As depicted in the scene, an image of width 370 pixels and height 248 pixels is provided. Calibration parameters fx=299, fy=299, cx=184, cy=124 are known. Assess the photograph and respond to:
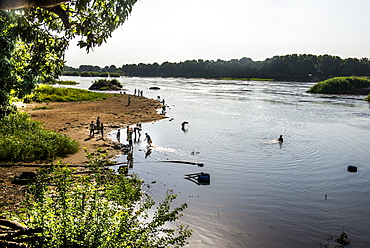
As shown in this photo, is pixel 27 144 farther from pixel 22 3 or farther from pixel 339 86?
pixel 339 86

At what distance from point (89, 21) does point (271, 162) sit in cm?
1646

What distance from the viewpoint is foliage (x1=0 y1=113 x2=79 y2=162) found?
54.6ft

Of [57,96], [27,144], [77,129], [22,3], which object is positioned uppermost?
[22,3]

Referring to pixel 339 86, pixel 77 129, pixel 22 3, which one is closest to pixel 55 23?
pixel 22 3

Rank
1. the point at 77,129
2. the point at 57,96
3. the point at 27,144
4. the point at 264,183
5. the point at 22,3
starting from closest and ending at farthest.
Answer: the point at 22,3 → the point at 264,183 → the point at 27,144 → the point at 77,129 → the point at 57,96

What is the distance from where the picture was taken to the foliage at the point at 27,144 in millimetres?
16641

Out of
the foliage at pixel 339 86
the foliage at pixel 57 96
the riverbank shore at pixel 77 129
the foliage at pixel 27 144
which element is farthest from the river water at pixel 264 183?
the foliage at pixel 339 86

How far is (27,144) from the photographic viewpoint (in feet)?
58.0

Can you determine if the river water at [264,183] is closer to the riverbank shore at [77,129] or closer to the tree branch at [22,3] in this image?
the riverbank shore at [77,129]

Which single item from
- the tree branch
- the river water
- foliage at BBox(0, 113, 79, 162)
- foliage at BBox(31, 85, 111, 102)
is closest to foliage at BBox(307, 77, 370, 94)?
the river water

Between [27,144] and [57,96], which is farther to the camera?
[57,96]

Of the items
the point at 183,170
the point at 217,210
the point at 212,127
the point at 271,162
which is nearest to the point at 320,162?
the point at 271,162

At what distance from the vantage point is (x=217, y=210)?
13.3 meters

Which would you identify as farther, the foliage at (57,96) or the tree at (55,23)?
the foliage at (57,96)
